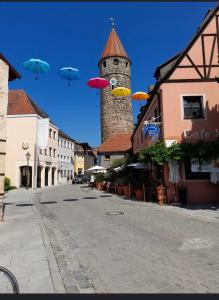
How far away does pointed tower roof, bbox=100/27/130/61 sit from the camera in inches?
2298

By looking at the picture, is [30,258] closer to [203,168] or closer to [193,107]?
[203,168]

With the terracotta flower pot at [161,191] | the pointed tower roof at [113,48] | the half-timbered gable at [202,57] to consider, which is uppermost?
the pointed tower roof at [113,48]

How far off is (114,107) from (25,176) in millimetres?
20462

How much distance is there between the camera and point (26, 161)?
42.6 metres

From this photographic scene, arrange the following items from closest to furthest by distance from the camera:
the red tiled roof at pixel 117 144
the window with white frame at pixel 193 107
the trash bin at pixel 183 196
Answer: the trash bin at pixel 183 196 < the window with white frame at pixel 193 107 < the red tiled roof at pixel 117 144

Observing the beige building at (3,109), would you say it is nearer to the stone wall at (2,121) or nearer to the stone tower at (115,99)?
the stone wall at (2,121)

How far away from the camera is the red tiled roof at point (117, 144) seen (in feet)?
164

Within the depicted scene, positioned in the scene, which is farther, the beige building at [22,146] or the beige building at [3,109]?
the beige building at [22,146]

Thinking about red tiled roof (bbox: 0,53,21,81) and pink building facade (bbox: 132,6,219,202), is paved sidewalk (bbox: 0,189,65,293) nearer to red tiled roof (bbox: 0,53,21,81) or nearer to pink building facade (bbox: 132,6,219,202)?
red tiled roof (bbox: 0,53,21,81)

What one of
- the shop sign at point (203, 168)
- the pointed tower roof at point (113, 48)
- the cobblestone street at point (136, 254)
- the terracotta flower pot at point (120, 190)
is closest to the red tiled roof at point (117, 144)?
the pointed tower roof at point (113, 48)

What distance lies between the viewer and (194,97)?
18.6 metres

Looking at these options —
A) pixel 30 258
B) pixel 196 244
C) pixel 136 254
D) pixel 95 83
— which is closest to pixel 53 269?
pixel 30 258

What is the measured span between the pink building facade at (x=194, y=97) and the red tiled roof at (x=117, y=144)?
99.3ft

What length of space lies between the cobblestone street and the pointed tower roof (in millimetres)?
50623
